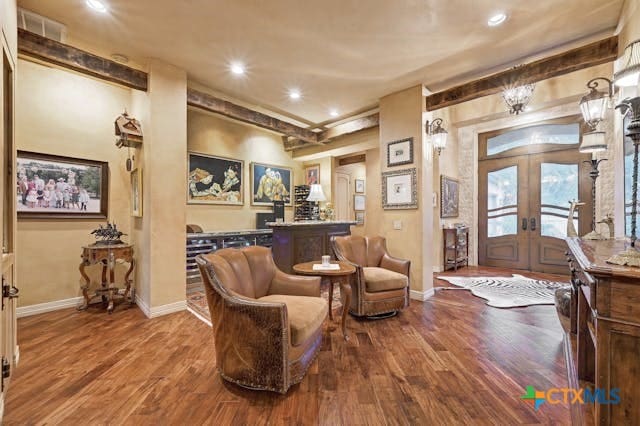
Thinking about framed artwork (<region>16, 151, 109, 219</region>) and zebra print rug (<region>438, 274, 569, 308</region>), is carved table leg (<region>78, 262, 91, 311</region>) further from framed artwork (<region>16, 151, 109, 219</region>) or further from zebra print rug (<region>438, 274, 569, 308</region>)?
zebra print rug (<region>438, 274, 569, 308</region>)

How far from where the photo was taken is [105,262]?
3477mm

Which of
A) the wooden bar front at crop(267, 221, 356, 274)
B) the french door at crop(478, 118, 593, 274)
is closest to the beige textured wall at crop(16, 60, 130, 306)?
the wooden bar front at crop(267, 221, 356, 274)

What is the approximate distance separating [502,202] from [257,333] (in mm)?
6313

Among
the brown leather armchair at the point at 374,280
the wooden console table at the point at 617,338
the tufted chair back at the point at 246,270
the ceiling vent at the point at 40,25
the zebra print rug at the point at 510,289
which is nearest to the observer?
the wooden console table at the point at 617,338

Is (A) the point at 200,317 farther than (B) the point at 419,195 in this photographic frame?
No

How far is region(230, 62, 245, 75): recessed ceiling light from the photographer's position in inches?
131

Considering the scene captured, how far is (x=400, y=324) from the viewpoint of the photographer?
121 inches

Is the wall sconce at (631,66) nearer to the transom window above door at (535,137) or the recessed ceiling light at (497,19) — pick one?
the recessed ceiling light at (497,19)

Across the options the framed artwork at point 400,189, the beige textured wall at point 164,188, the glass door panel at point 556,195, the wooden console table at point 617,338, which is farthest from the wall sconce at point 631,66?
the glass door panel at point 556,195

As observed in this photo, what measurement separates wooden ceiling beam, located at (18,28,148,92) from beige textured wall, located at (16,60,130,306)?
897 millimetres

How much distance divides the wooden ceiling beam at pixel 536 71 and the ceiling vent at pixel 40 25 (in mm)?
4397

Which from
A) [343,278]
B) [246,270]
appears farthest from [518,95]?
[246,270]

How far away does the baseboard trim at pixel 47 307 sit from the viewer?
323cm

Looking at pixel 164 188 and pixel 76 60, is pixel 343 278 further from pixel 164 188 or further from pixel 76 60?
pixel 76 60
